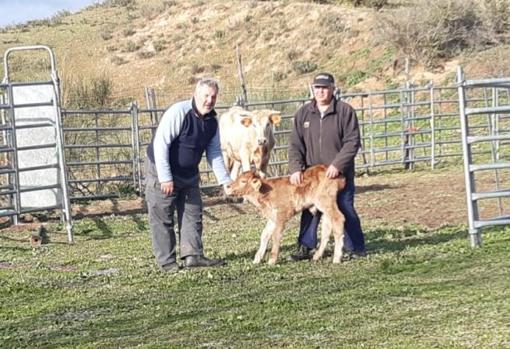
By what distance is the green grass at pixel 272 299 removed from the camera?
6.02 m

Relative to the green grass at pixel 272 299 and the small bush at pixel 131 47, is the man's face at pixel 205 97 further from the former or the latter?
the small bush at pixel 131 47

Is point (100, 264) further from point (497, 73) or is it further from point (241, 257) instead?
point (497, 73)

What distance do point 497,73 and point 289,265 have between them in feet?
66.2

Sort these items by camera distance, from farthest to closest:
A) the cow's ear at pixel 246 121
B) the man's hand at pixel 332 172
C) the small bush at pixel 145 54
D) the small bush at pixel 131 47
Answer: the small bush at pixel 131 47 → the small bush at pixel 145 54 → the cow's ear at pixel 246 121 → the man's hand at pixel 332 172

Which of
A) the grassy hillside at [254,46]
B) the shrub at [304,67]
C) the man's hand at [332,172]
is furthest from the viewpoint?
the shrub at [304,67]

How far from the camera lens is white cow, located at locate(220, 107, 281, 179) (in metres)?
13.4

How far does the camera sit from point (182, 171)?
355 inches

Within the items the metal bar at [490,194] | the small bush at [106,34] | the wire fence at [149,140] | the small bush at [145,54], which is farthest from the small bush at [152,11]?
the metal bar at [490,194]

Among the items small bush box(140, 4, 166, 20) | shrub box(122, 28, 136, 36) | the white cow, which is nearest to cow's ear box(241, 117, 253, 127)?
the white cow

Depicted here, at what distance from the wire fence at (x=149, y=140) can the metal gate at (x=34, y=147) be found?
1288 mm

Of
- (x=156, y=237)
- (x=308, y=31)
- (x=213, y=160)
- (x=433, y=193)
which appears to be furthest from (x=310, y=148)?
(x=308, y=31)

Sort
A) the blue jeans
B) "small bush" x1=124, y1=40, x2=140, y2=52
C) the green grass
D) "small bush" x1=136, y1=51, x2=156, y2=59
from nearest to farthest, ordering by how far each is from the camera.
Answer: the green grass
the blue jeans
"small bush" x1=136, y1=51, x2=156, y2=59
"small bush" x1=124, y1=40, x2=140, y2=52

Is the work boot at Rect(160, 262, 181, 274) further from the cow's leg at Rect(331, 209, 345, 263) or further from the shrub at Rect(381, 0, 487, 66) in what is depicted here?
the shrub at Rect(381, 0, 487, 66)

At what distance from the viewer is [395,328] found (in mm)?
6027
